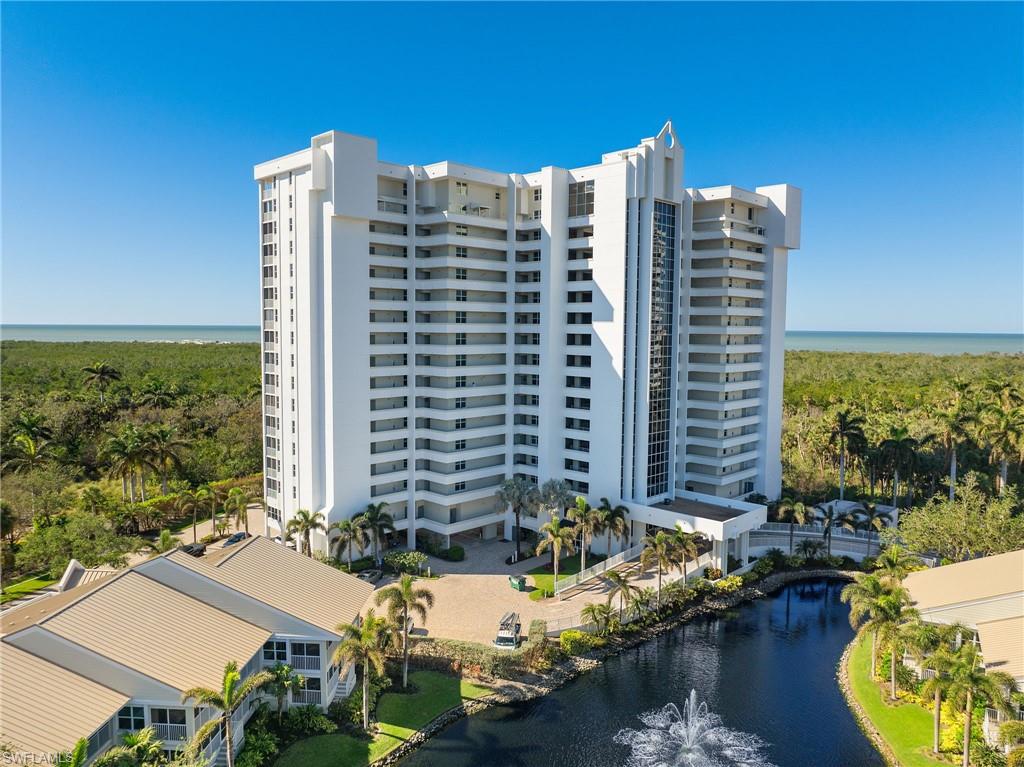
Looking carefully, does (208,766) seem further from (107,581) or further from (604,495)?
(604,495)

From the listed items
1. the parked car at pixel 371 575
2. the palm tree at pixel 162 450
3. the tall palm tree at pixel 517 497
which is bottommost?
the parked car at pixel 371 575

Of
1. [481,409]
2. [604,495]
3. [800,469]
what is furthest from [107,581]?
[800,469]

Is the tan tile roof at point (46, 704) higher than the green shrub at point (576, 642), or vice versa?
the tan tile roof at point (46, 704)

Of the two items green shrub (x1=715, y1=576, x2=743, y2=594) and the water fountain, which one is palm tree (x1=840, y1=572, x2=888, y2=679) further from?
green shrub (x1=715, y1=576, x2=743, y2=594)

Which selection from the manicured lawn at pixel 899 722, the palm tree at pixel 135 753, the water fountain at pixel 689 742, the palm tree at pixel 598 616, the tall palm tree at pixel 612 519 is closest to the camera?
→ the palm tree at pixel 135 753

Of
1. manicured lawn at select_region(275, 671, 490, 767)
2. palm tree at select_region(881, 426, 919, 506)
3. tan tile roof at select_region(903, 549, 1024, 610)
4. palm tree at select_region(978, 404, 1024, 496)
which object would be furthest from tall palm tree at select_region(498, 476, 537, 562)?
palm tree at select_region(978, 404, 1024, 496)

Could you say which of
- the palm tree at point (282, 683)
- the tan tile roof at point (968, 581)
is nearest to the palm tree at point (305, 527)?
the palm tree at point (282, 683)

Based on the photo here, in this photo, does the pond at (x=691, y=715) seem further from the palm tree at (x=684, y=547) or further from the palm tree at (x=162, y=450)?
the palm tree at (x=162, y=450)
